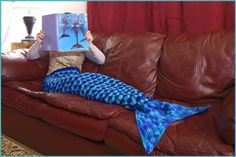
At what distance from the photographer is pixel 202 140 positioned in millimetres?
1218

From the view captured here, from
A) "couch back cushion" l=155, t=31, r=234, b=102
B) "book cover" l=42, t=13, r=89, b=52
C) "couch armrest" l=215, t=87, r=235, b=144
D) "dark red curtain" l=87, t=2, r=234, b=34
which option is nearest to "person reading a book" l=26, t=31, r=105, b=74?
"book cover" l=42, t=13, r=89, b=52

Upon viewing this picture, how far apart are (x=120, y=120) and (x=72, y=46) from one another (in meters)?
0.67

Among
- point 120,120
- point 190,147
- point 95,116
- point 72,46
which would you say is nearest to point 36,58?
point 72,46

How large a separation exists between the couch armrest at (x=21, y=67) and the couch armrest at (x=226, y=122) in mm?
1500

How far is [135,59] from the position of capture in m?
1.99

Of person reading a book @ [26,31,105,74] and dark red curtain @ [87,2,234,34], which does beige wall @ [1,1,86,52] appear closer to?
dark red curtain @ [87,2,234,34]

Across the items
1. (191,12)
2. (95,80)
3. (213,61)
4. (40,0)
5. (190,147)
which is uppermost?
(40,0)

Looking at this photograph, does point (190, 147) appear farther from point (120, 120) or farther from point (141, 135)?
point (120, 120)

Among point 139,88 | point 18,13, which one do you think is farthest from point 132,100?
point 18,13

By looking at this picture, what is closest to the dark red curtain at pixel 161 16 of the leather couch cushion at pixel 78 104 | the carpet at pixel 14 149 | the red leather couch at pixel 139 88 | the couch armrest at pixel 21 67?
the red leather couch at pixel 139 88

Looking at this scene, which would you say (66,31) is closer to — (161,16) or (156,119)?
(156,119)

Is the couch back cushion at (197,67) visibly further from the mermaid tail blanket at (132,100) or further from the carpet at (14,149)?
the carpet at (14,149)

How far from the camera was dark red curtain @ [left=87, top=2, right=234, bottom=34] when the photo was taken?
88.8 inches

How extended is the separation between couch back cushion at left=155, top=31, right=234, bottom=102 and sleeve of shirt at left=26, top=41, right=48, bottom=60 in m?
0.91
